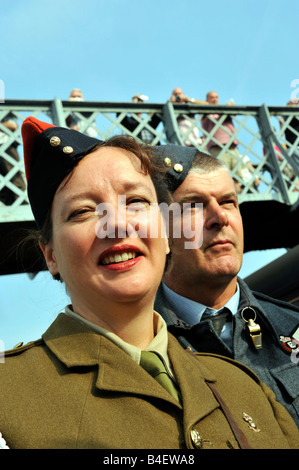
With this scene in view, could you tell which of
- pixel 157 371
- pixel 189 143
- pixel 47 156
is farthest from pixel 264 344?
pixel 189 143

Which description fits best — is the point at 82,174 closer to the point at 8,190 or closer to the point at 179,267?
the point at 179,267

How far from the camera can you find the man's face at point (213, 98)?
857cm

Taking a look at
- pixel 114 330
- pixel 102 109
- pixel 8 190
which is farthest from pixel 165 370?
pixel 102 109

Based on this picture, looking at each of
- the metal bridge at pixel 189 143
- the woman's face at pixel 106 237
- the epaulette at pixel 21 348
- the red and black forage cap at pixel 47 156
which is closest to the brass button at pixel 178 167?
the red and black forage cap at pixel 47 156

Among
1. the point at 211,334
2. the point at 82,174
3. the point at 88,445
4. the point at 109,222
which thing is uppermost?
the point at 82,174

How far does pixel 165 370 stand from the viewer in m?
1.67

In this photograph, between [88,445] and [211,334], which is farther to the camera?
[211,334]

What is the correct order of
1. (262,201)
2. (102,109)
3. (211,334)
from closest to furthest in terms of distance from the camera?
(211,334) < (102,109) < (262,201)

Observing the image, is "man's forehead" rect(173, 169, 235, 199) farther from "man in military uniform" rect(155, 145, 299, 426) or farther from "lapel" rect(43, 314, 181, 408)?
"lapel" rect(43, 314, 181, 408)

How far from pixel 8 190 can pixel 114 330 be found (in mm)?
5907

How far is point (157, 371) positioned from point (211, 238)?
4.21ft

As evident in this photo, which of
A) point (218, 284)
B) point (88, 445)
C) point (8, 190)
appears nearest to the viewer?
point (88, 445)

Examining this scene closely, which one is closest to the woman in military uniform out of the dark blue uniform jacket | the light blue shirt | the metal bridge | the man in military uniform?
the dark blue uniform jacket

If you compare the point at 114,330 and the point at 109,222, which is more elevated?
the point at 109,222
